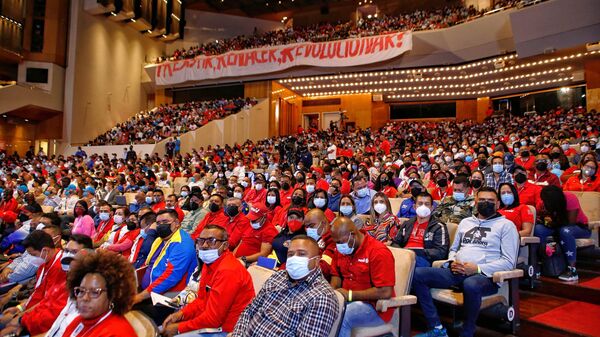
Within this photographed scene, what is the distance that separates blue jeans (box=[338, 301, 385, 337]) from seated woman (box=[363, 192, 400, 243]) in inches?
55.4

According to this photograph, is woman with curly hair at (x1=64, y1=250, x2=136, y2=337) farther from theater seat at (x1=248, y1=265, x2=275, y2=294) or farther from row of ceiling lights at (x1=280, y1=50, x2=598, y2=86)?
row of ceiling lights at (x1=280, y1=50, x2=598, y2=86)

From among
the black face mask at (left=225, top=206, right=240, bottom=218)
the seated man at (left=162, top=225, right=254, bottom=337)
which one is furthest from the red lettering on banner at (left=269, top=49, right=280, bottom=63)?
the seated man at (left=162, top=225, right=254, bottom=337)

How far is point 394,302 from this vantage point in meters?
2.52

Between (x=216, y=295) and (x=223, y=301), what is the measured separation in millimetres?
58

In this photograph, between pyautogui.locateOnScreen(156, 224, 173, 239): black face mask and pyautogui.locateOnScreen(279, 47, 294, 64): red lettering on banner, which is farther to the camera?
pyautogui.locateOnScreen(279, 47, 294, 64): red lettering on banner

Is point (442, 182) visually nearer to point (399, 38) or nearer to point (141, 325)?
point (141, 325)

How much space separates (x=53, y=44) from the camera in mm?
19031

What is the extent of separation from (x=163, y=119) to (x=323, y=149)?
28.6 ft

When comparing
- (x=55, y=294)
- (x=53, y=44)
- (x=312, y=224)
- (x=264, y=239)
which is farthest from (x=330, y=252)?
(x=53, y=44)

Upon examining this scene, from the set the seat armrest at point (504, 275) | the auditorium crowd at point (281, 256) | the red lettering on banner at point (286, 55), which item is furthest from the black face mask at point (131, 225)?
the red lettering on banner at point (286, 55)

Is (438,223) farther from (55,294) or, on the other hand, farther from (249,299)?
(55,294)

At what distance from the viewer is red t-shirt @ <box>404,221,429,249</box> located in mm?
3660

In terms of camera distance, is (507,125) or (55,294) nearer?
(55,294)

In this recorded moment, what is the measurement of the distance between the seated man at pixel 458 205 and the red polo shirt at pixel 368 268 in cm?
178
